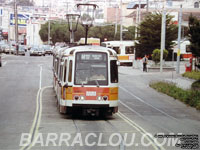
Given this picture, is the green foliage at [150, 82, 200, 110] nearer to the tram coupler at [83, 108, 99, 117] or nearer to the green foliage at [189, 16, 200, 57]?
the green foliage at [189, 16, 200, 57]

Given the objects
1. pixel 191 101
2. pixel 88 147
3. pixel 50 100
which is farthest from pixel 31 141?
pixel 191 101

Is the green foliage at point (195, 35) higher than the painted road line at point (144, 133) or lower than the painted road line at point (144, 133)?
higher

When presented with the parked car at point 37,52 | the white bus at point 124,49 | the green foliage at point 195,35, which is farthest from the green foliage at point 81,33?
the green foliage at point 195,35

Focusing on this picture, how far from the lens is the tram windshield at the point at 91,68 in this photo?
58.9 ft

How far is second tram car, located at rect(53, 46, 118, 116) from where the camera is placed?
17.9m

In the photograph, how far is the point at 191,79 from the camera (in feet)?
127

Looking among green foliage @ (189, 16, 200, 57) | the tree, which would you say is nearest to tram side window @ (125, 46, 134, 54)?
the tree

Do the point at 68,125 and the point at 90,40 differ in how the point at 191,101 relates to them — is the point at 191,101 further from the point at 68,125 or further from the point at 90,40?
the point at 90,40

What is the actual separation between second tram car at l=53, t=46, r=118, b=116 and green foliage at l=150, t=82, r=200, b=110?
8.12 metres

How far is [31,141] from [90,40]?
5683 centimetres

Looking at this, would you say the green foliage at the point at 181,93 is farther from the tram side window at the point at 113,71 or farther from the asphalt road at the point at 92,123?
the tram side window at the point at 113,71

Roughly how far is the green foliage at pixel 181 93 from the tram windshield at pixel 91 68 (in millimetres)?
8346

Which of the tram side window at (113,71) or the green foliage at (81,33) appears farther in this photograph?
the green foliage at (81,33)

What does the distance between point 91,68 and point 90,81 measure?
1.69 feet
